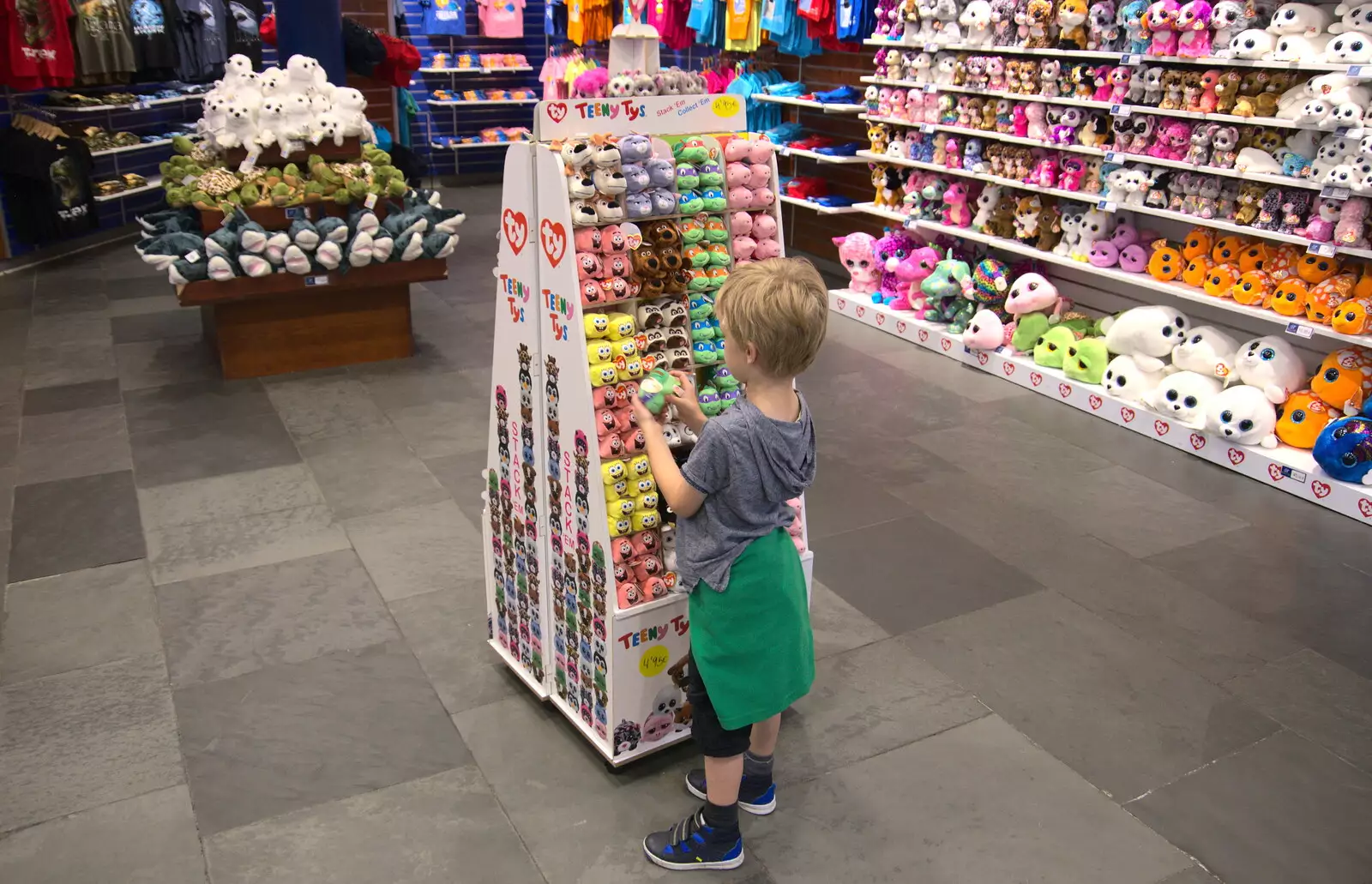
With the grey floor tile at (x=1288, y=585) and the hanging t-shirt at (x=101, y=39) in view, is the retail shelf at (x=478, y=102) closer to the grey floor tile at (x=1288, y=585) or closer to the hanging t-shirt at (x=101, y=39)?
the hanging t-shirt at (x=101, y=39)

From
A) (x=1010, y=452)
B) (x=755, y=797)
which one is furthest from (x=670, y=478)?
(x=1010, y=452)

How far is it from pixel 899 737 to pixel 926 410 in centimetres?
298

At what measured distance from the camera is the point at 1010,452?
5.20m

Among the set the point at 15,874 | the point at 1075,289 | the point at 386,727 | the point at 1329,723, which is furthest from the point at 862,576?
the point at 1075,289

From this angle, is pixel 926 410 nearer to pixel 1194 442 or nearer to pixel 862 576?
pixel 1194 442

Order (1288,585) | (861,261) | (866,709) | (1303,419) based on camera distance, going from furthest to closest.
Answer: (861,261), (1303,419), (1288,585), (866,709)

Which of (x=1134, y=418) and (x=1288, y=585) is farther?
(x=1134, y=418)

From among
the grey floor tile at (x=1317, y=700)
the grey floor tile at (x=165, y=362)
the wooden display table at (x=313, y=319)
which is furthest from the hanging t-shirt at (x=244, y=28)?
the grey floor tile at (x=1317, y=700)

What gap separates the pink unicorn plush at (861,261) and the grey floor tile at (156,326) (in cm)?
439

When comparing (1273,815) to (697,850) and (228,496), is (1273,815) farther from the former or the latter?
(228,496)

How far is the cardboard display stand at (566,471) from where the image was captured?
8.49 ft

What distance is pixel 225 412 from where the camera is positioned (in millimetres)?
5418

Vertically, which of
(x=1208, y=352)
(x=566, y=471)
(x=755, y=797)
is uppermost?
(x=566, y=471)

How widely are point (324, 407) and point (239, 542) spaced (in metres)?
1.55
